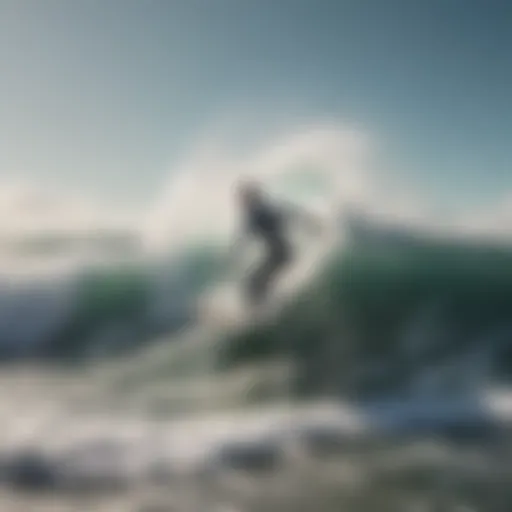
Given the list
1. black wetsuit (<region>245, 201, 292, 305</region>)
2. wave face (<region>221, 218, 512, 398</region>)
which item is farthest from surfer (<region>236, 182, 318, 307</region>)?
wave face (<region>221, 218, 512, 398</region>)

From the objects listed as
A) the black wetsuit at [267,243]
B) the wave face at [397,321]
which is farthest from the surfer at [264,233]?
the wave face at [397,321]

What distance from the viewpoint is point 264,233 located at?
2018mm

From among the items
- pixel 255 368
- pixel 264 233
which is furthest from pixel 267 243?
pixel 255 368

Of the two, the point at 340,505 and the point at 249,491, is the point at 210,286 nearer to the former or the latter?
the point at 249,491

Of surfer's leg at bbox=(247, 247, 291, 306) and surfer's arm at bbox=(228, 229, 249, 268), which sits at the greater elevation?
surfer's arm at bbox=(228, 229, 249, 268)

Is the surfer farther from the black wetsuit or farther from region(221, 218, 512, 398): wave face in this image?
region(221, 218, 512, 398): wave face

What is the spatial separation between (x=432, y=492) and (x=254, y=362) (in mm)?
662

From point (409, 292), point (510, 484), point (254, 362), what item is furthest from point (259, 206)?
point (510, 484)

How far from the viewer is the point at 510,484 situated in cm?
159

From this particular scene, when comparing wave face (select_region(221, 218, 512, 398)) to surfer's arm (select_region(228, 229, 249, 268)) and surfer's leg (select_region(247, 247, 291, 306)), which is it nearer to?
surfer's leg (select_region(247, 247, 291, 306))

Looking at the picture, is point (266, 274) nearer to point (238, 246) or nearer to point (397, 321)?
point (238, 246)

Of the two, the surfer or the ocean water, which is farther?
the surfer

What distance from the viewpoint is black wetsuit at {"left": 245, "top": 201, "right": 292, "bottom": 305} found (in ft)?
6.50

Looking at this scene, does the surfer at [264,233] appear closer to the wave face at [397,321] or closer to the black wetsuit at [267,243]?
the black wetsuit at [267,243]
